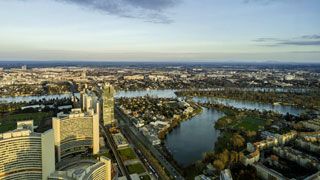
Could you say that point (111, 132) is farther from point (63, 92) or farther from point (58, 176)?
point (63, 92)

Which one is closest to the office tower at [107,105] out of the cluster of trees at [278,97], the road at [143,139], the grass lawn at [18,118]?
the road at [143,139]

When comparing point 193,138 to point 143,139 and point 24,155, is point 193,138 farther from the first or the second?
point 24,155

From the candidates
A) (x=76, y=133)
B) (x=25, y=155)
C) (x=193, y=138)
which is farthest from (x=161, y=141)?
(x=25, y=155)

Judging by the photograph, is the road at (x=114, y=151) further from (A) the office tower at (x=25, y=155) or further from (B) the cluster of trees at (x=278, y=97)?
(B) the cluster of trees at (x=278, y=97)

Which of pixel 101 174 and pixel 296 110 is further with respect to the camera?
pixel 296 110

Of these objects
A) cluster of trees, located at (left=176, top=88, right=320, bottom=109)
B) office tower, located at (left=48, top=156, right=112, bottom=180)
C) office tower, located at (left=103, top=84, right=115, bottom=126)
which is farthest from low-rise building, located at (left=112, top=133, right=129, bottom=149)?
cluster of trees, located at (left=176, top=88, right=320, bottom=109)

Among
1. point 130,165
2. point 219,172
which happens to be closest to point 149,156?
point 130,165

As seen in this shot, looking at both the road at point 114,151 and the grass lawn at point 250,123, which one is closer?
the road at point 114,151

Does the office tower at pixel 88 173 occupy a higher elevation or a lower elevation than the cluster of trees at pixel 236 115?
higher
